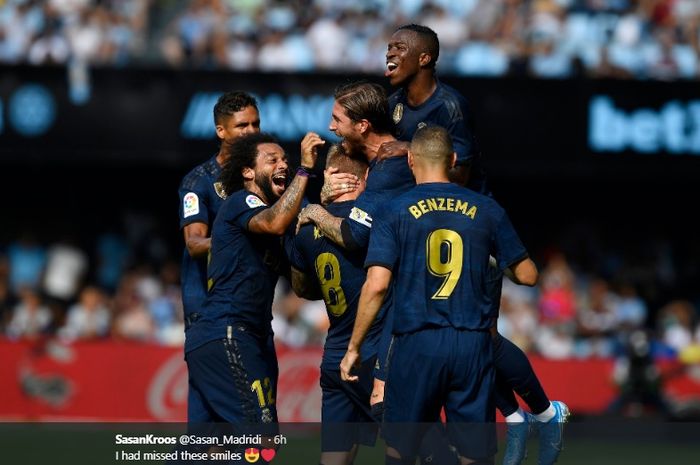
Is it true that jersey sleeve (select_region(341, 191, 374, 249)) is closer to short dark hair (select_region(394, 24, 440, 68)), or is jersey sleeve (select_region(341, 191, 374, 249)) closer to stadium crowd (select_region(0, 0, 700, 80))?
short dark hair (select_region(394, 24, 440, 68))

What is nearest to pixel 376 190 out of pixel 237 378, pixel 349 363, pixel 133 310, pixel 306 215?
pixel 306 215

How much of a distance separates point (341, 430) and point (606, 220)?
12209mm

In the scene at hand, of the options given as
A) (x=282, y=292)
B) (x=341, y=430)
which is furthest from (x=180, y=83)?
(x=341, y=430)

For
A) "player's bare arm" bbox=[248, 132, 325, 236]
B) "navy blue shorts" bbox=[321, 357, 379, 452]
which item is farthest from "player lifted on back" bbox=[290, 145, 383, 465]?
"player's bare arm" bbox=[248, 132, 325, 236]

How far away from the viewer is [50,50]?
679 inches

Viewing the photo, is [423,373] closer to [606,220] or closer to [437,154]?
[437,154]

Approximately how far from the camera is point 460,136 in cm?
833

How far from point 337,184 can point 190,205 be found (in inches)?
49.5

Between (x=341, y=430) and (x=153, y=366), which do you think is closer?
(x=341, y=430)

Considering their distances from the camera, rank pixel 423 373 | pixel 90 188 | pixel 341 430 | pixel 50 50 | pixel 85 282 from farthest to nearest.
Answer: pixel 90 188 < pixel 85 282 < pixel 50 50 < pixel 341 430 < pixel 423 373

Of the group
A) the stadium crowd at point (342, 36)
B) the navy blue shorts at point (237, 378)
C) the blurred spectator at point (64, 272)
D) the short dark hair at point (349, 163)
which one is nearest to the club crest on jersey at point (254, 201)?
the short dark hair at point (349, 163)

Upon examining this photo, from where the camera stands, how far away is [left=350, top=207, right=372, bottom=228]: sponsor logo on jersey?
7.91 metres

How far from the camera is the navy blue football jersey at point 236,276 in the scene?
8.27 meters

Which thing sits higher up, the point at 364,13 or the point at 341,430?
the point at 364,13
